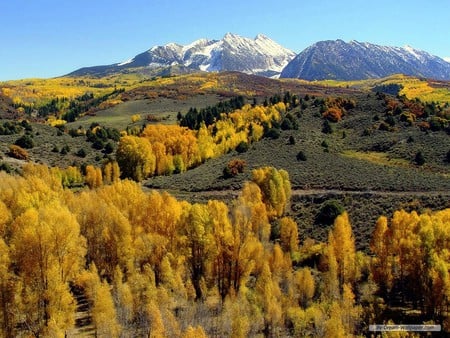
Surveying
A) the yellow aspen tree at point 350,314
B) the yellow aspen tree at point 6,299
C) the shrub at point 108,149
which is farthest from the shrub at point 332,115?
the yellow aspen tree at point 6,299

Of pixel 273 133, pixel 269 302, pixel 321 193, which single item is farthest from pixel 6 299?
pixel 273 133

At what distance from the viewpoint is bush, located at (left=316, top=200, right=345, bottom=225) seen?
240 feet

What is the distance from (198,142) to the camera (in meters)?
128

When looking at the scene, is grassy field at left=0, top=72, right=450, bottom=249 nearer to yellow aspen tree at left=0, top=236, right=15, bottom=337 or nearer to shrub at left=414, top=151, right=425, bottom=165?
shrub at left=414, top=151, right=425, bottom=165

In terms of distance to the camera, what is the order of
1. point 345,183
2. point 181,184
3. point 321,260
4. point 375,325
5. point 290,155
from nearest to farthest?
point 375,325 → point 321,260 → point 345,183 → point 181,184 → point 290,155

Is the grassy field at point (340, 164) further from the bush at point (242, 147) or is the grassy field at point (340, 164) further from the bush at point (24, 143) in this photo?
the bush at point (24, 143)

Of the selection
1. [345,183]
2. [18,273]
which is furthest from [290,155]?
[18,273]

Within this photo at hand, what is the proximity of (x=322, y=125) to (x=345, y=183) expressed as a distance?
46808 mm

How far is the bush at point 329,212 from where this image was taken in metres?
73.1

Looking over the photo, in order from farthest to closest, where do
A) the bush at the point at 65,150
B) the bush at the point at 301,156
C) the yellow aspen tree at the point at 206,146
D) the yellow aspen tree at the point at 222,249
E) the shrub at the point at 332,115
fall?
the shrub at the point at 332,115, the yellow aspen tree at the point at 206,146, the bush at the point at 65,150, the bush at the point at 301,156, the yellow aspen tree at the point at 222,249

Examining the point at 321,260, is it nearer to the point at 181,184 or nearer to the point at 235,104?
the point at 181,184

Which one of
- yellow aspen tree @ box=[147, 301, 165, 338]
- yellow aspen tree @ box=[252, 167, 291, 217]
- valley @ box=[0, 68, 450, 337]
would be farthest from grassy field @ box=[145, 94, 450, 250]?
yellow aspen tree @ box=[147, 301, 165, 338]

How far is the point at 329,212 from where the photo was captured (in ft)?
241

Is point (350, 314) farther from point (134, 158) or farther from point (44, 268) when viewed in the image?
point (134, 158)
